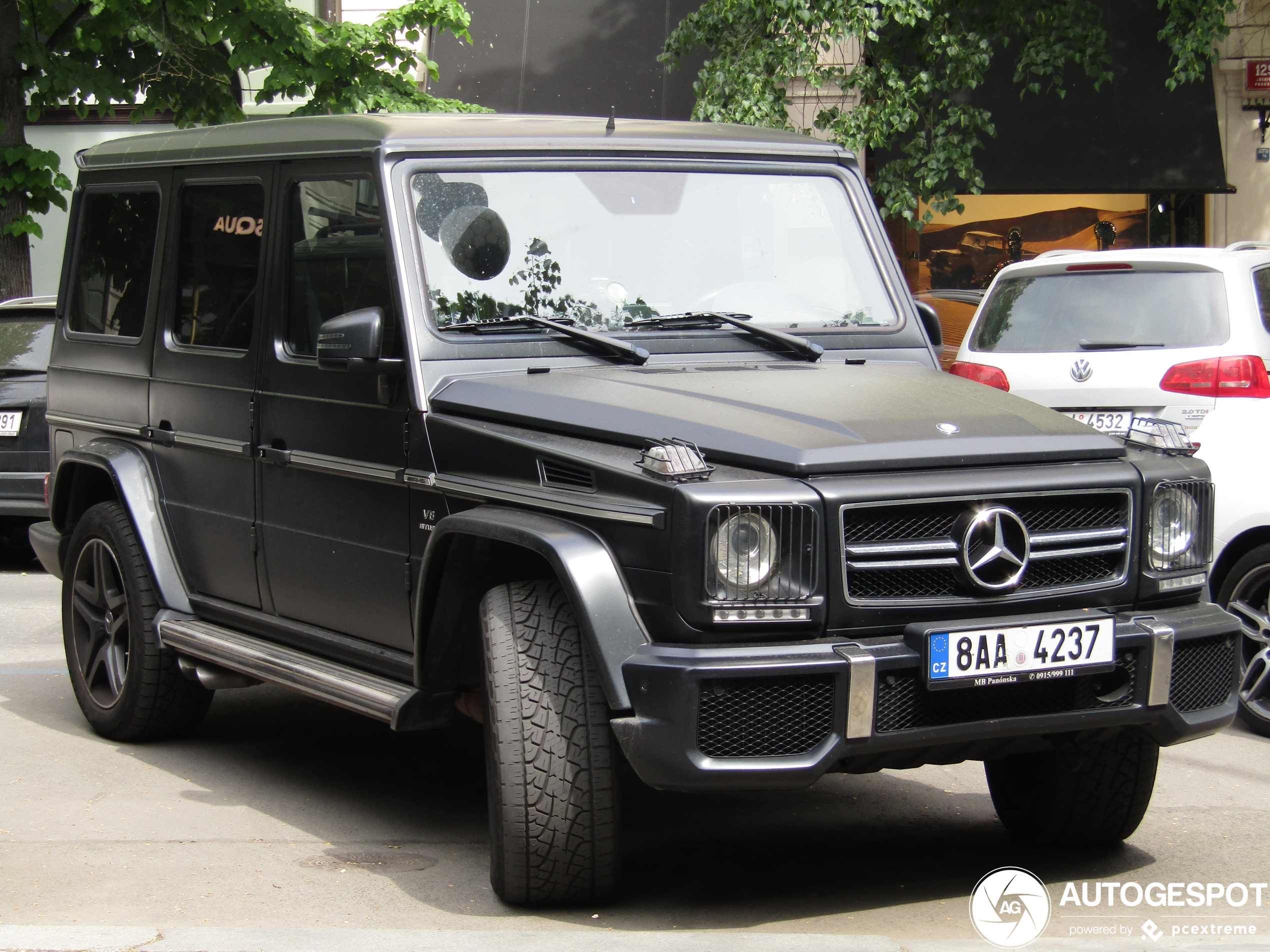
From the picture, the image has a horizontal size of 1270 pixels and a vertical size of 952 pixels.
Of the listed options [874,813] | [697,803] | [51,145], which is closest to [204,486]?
[697,803]

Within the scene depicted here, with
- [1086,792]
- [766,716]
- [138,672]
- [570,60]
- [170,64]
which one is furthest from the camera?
[570,60]

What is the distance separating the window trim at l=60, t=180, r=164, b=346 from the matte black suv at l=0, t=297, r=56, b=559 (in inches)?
156

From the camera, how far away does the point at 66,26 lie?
15195 mm

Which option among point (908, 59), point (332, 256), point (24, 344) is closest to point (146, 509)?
point (332, 256)

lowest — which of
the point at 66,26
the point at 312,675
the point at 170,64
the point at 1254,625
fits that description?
the point at 1254,625

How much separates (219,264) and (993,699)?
3.25 metres

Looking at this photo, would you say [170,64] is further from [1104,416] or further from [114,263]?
[1104,416]

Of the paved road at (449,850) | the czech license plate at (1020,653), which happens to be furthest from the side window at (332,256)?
the czech license plate at (1020,653)

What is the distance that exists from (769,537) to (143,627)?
10.1 ft

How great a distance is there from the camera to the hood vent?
4.09m

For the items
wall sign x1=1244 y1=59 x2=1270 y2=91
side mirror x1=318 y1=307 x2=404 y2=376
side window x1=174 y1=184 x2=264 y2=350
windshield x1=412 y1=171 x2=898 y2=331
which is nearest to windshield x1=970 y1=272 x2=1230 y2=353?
windshield x1=412 y1=171 x2=898 y2=331

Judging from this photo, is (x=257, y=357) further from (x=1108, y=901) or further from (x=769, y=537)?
(x=1108, y=901)

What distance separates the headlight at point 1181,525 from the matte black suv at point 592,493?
0.01 metres

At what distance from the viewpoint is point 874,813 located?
5402mm
